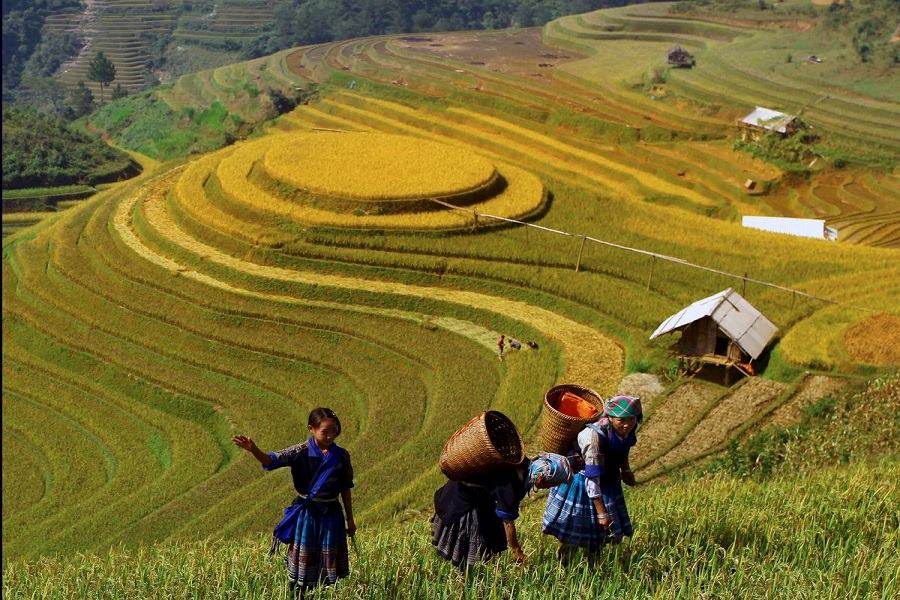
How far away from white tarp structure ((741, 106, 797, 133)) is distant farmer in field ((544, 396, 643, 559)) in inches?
1403

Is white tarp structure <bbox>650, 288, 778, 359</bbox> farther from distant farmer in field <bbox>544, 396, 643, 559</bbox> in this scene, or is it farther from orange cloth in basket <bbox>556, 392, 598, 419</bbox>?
distant farmer in field <bbox>544, 396, 643, 559</bbox>

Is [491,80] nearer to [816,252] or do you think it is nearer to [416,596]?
[816,252]

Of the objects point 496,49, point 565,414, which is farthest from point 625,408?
point 496,49

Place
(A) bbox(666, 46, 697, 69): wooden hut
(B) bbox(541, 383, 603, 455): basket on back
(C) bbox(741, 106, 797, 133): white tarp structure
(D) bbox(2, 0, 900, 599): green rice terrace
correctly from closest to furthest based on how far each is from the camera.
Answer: (D) bbox(2, 0, 900, 599): green rice terrace, (B) bbox(541, 383, 603, 455): basket on back, (C) bbox(741, 106, 797, 133): white tarp structure, (A) bbox(666, 46, 697, 69): wooden hut

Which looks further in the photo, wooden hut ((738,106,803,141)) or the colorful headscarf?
wooden hut ((738,106,803,141))

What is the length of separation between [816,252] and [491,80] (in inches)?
1394

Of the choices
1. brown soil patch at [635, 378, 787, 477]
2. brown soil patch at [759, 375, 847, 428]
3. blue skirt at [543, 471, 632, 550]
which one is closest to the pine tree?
brown soil patch at [635, 378, 787, 477]

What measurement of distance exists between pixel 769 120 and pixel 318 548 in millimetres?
37667

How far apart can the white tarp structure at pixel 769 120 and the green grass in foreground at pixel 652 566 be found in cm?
3438

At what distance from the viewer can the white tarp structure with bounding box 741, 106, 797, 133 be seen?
126 ft

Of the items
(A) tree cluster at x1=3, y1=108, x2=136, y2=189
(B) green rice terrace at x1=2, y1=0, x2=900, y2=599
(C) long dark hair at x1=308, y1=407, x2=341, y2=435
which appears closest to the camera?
(C) long dark hair at x1=308, y1=407, x2=341, y2=435

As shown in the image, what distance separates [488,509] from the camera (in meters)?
5.85

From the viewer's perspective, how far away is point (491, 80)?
55125mm

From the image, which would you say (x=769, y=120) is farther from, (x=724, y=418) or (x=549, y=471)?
(x=549, y=471)
